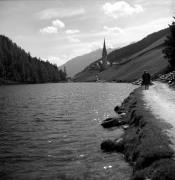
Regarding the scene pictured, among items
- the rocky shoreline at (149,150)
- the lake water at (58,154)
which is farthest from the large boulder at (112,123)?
the rocky shoreline at (149,150)

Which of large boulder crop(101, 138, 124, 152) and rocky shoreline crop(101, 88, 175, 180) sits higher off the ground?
rocky shoreline crop(101, 88, 175, 180)

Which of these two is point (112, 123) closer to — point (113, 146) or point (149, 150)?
point (113, 146)

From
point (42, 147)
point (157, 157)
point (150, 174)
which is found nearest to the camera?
point (150, 174)

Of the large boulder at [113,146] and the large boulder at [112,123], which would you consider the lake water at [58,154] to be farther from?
the large boulder at [112,123]

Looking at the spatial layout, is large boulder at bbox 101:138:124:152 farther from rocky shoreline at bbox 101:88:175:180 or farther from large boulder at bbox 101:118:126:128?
large boulder at bbox 101:118:126:128


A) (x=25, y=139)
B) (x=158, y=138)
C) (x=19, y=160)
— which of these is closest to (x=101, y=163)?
(x=158, y=138)

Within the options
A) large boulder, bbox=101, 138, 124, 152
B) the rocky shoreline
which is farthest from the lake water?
the rocky shoreline

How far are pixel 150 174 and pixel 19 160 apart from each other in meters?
9.72

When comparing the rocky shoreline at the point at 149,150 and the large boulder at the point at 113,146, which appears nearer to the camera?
the rocky shoreline at the point at 149,150

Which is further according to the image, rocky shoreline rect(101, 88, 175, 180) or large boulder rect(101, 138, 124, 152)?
large boulder rect(101, 138, 124, 152)

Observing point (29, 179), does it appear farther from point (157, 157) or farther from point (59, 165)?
point (157, 157)

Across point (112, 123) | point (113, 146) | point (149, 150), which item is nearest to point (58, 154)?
point (113, 146)

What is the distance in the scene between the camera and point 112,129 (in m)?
29.4

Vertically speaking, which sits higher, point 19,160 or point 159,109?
point 159,109
